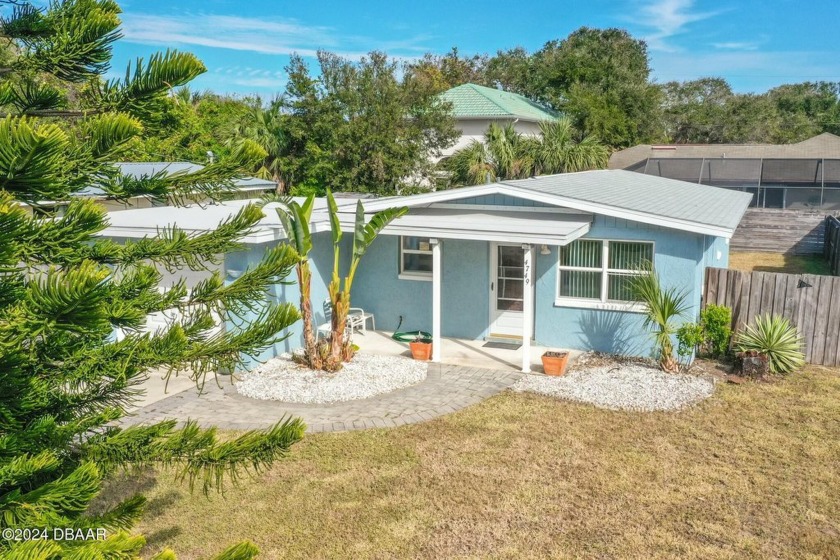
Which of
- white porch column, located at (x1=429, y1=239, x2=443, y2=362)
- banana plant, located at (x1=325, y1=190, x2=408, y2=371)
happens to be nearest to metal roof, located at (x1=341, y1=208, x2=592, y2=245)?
white porch column, located at (x1=429, y1=239, x2=443, y2=362)

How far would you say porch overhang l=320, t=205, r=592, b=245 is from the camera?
13000 mm

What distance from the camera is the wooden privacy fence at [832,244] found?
2120 centimetres

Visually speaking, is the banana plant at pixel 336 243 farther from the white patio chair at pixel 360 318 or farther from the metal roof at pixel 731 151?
the metal roof at pixel 731 151

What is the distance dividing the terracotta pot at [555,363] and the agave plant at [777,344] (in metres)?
3.56

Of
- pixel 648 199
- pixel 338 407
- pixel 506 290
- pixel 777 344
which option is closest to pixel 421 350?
pixel 506 290

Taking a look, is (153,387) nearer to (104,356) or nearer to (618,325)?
(618,325)

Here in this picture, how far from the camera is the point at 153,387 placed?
1289 cm

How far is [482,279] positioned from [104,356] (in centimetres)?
1260

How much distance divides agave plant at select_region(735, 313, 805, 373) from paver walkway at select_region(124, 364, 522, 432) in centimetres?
471

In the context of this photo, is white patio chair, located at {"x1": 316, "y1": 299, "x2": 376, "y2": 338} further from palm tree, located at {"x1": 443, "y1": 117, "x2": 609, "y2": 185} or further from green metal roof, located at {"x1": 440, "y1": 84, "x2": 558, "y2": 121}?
green metal roof, located at {"x1": 440, "y1": 84, "x2": 558, "y2": 121}

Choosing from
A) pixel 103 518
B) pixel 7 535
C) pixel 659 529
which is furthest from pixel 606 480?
pixel 7 535

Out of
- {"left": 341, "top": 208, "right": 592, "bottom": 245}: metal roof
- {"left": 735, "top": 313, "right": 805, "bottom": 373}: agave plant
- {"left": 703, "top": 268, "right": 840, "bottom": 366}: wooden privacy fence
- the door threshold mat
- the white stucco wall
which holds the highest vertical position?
the white stucco wall

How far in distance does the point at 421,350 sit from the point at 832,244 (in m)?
17.7

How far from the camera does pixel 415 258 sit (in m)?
16.1
